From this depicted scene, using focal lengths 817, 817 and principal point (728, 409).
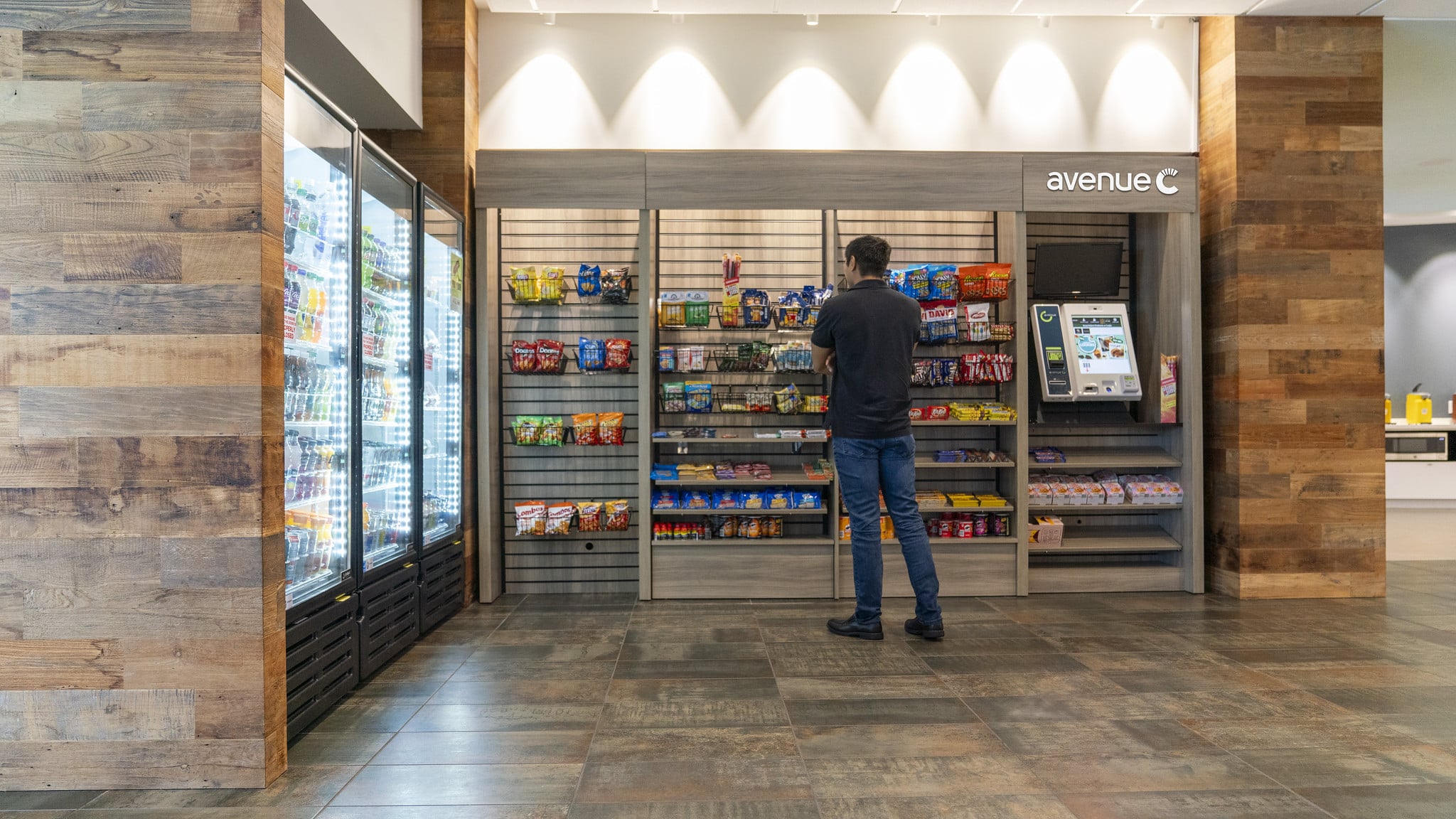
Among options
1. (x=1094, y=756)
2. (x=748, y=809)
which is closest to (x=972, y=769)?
(x=1094, y=756)

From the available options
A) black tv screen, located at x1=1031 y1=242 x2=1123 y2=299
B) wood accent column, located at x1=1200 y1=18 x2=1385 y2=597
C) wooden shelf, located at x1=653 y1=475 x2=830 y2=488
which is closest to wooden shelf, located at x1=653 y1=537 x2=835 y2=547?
wooden shelf, located at x1=653 y1=475 x2=830 y2=488

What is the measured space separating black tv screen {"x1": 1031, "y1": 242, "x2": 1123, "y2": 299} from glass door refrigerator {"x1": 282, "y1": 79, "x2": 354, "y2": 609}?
3990mm

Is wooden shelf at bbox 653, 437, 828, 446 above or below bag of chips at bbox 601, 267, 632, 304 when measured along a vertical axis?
below

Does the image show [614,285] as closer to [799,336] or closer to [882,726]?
[799,336]

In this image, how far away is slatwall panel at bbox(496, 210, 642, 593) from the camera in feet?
16.7

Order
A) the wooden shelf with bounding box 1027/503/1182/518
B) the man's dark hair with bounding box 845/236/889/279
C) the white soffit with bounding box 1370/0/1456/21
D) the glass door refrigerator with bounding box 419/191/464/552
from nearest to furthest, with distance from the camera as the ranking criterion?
the man's dark hair with bounding box 845/236/889/279 < the glass door refrigerator with bounding box 419/191/464/552 < the white soffit with bounding box 1370/0/1456/21 < the wooden shelf with bounding box 1027/503/1182/518

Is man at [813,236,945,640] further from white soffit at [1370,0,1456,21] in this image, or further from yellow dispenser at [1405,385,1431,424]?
yellow dispenser at [1405,385,1431,424]

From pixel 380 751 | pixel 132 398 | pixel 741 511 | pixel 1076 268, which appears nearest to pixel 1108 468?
pixel 1076 268

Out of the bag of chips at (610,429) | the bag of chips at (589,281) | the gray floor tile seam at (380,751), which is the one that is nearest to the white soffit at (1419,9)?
the bag of chips at (589,281)

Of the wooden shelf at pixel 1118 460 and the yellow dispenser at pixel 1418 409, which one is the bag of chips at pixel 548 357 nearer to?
the wooden shelf at pixel 1118 460

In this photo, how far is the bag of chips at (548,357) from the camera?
487 cm

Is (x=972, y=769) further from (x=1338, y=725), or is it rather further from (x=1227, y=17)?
(x=1227, y=17)

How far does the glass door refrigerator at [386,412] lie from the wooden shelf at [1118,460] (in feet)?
12.0

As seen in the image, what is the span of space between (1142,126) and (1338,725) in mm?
3888
